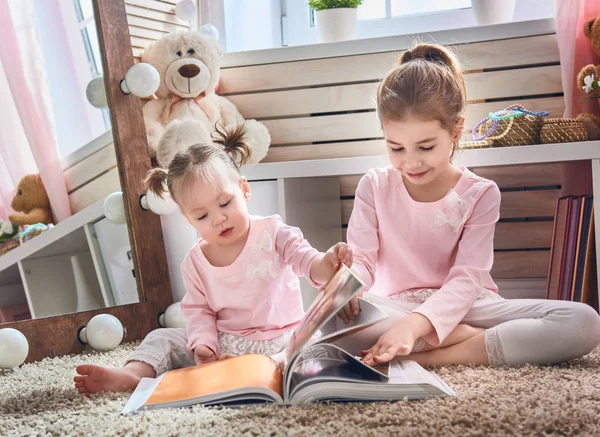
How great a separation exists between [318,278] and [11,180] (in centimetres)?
69

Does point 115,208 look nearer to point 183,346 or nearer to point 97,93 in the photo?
point 97,93

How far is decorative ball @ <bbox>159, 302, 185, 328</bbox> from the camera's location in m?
1.63

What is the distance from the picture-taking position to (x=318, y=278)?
3.80 feet

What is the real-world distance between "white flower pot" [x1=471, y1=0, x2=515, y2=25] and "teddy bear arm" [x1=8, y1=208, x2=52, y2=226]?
1291mm

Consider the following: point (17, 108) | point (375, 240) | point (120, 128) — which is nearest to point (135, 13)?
point (120, 128)

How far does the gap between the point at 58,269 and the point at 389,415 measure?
930mm

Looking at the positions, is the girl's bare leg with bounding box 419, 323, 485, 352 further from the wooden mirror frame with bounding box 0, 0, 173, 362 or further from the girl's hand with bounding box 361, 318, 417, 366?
the wooden mirror frame with bounding box 0, 0, 173, 362

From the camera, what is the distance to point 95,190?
158 cm

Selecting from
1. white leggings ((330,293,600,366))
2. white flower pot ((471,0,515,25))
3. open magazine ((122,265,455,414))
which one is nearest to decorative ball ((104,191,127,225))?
open magazine ((122,265,455,414))

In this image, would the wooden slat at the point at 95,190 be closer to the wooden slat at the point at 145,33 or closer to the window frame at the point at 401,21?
the wooden slat at the point at 145,33

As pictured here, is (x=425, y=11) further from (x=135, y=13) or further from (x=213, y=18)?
(x=135, y=13)

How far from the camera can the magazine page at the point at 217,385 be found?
89 cm

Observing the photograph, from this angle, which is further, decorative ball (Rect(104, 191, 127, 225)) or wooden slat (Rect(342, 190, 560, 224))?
wooden slat (Rect(342, 190, 560, 224))

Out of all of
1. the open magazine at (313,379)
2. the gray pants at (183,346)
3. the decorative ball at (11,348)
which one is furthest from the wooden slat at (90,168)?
the open magazine at (313,379)
